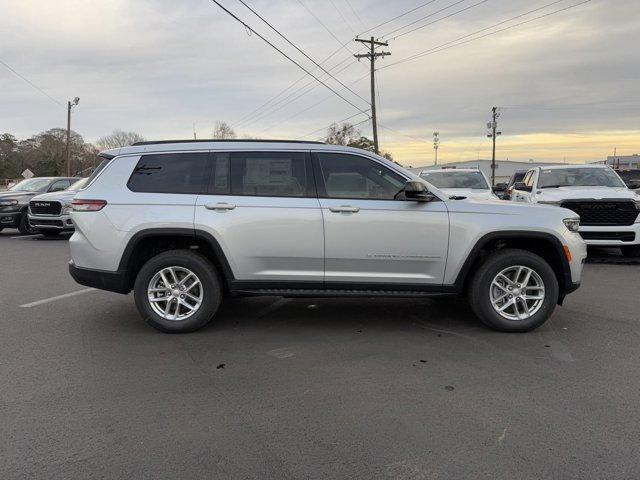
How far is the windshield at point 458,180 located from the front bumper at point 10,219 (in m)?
11.7

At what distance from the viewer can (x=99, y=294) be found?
705 cm

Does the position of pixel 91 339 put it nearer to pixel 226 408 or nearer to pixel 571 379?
pixel 226 408

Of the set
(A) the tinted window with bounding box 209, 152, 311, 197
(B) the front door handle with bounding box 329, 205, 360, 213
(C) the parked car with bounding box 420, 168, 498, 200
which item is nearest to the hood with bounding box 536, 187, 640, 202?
(C) the parked car with bounding box 420, 168, 498, 200

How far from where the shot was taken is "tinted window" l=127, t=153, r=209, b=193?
5.18m

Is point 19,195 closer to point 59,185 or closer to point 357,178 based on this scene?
point 59,185

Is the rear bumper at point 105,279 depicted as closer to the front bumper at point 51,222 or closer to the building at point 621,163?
the front bumper at point 51,222

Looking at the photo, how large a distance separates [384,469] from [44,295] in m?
5.88

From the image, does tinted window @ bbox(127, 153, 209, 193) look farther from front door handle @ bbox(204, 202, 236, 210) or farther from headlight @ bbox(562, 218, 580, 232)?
headlight @ bbox(562, 218, 580, 232)

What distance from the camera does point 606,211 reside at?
924cm

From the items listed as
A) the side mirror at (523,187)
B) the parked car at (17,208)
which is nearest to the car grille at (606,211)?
the side mirror at (523,187)

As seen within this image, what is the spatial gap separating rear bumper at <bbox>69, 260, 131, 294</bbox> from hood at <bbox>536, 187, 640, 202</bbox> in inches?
306

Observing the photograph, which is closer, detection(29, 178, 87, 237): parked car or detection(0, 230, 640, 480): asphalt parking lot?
detection(0, 230, 640, 480): asphalt parking lot

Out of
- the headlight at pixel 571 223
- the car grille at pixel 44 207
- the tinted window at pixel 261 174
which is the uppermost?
the tinted window at pixel 261 174

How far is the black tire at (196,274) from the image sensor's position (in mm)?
5125
